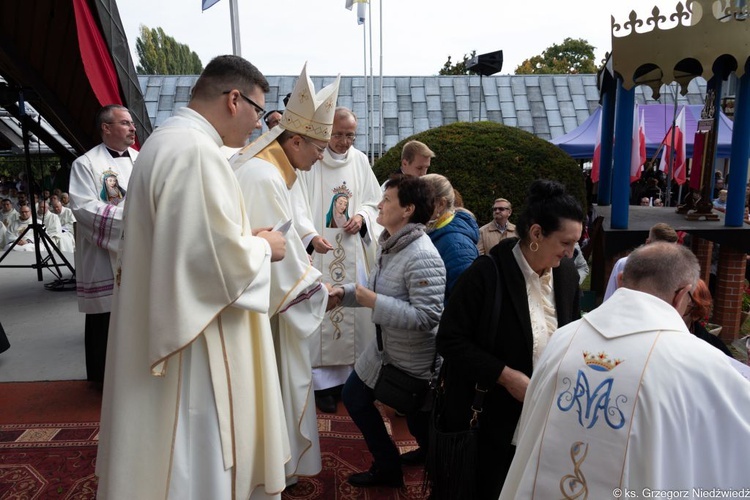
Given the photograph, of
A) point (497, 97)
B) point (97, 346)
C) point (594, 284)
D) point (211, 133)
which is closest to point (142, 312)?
point (211, 133)

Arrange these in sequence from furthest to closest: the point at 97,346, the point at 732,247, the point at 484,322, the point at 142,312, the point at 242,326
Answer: the point at 732,247
the point at 97,346
the point at 484,322
the point at 242,326
the point at 142,312

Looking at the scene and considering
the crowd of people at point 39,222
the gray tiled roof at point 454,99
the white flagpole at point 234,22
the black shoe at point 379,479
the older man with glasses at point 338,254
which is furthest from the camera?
the gray tiled roof at point 454,99

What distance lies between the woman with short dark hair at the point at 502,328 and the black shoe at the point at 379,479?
0.77 metres

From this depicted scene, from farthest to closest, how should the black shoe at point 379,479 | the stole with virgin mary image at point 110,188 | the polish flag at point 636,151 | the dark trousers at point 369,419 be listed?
the polish flag at point 636,151
the stole with virgin mary image at point 110,188
the black shoe at point 379,479
the dark trousers at point 369,419

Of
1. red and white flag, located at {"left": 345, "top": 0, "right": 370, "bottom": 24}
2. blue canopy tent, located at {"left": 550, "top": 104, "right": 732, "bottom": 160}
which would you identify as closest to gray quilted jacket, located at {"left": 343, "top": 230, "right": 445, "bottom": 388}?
red and white flag, located at {"left": 345, "top": 0, "right": 370, "bottom": 24}

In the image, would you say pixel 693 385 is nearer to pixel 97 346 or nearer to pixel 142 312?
pixel 142 312

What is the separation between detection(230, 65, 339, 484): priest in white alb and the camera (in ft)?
8.62

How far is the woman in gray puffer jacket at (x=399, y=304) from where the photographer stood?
2.72m

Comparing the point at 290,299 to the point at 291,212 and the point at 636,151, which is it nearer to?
the point at 291,212

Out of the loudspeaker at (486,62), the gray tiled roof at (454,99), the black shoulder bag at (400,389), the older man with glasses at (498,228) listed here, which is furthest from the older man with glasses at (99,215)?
the gray tiled roof at (454,99)

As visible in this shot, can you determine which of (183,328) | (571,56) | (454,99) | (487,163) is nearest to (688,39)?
(487,163)

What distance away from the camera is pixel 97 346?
4.23 m

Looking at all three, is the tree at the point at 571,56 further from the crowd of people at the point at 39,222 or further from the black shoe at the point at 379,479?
the black shoe at the point at 379,479

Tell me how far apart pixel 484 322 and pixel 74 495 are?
232 cm
